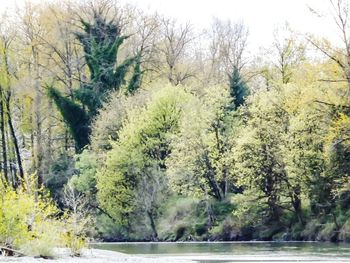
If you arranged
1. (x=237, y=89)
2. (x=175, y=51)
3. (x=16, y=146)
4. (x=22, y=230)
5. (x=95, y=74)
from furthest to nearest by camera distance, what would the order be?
(x=175, y=51) < (x=95, y=74) < (x=16, y=146) < (x=237, y=89) < (x=22, y=230)

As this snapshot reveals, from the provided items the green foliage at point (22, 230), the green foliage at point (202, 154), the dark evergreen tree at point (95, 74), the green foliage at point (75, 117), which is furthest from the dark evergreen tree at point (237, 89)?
the green foliage at point (22, 230)

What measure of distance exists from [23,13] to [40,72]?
244 inches

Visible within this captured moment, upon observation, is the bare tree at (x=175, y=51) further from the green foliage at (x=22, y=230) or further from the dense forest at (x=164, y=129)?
the green foliage at (x=22, y=230)

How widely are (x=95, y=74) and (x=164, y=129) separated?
43.1 feet

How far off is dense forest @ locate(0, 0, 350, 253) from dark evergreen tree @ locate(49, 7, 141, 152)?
0.14 metres

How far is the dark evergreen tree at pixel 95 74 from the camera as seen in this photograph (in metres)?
80.3

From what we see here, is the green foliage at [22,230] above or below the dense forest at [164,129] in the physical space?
below

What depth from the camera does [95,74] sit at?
3228 inches

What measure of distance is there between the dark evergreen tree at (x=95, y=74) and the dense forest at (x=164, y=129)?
0.14 m

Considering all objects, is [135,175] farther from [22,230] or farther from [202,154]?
[22,230]

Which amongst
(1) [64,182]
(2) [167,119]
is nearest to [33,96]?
(1) [64,182]

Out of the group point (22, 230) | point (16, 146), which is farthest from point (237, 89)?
point (22, 230)

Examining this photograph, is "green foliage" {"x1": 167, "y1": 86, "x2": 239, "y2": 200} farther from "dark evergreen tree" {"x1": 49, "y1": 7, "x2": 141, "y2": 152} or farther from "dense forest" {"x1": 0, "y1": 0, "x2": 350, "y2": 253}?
"dark evergreen tree" {"x1": 49, "y1": 7, "x2": 141, "y2": 152}

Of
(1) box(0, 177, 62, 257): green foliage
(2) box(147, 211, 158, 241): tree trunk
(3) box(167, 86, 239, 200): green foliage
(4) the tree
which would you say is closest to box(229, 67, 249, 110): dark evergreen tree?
(3) box(167, 86, 239, 200): green foliage
